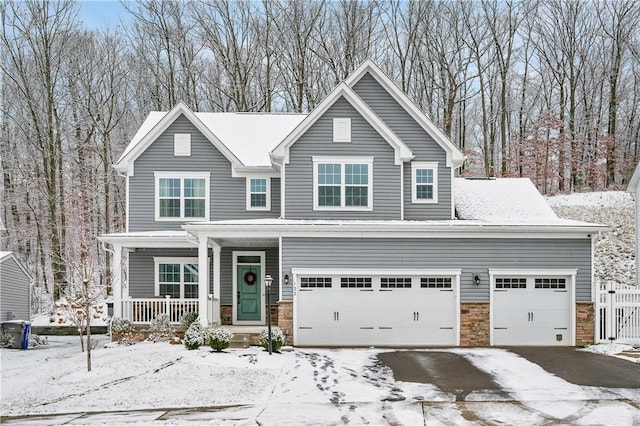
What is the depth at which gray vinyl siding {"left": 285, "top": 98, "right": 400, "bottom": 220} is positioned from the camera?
65.3ft

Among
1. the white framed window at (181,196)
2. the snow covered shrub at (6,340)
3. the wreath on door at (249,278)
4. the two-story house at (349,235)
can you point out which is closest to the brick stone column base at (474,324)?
the two-story house at (349,235)

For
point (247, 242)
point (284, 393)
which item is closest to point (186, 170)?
point (247, 242)

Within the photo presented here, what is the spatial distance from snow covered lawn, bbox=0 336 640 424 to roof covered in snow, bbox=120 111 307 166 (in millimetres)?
8133

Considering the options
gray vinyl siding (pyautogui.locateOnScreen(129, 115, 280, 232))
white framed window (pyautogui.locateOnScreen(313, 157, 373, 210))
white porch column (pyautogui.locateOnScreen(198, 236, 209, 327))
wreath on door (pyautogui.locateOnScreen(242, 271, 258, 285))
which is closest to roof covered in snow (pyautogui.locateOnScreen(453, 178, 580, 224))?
white framed window (pyautogui.locateOnScreen(313, 157, 373, 210))

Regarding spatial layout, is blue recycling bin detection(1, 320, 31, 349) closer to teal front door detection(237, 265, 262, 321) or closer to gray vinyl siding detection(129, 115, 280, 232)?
gray vinyl siding detection(129, 115, 280, 232)

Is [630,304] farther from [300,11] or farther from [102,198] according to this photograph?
[102,198]

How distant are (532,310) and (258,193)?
9.71 metres

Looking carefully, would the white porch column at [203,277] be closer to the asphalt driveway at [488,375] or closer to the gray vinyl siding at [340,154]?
the gray vinyl siding at [340,154]

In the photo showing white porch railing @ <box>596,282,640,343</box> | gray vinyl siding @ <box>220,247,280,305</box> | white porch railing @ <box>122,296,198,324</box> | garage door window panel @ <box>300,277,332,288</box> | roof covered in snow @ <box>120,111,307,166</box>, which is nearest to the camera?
white porch railing @ <box>596,282,640,343</box>

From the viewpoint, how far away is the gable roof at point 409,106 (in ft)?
68.4

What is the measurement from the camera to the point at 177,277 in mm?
21500

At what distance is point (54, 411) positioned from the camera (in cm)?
1123

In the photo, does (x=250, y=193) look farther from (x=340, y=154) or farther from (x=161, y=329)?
(x=161, y=329)

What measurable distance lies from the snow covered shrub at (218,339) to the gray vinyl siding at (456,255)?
2.96 meters
